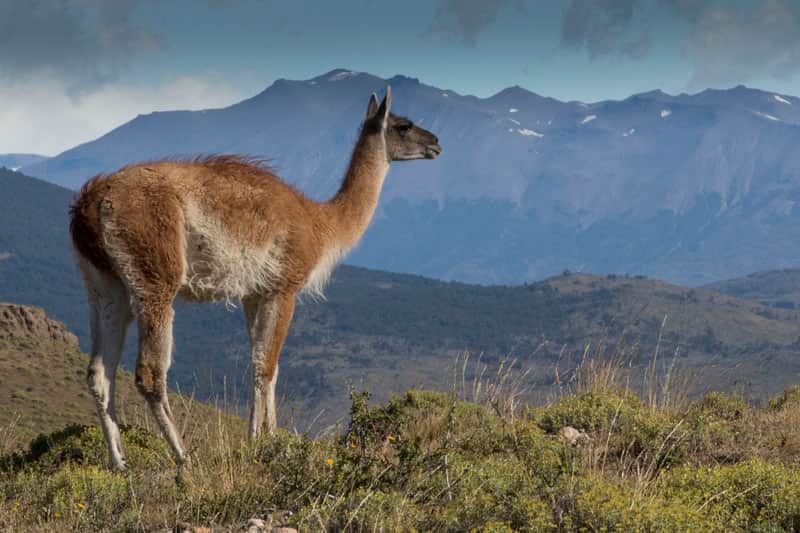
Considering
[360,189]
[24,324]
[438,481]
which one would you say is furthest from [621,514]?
[24,324]

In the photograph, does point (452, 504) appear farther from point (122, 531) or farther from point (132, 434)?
point (132, 434)

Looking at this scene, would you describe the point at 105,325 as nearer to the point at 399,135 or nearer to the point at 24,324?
the point at 399,135

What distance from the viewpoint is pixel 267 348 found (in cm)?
898

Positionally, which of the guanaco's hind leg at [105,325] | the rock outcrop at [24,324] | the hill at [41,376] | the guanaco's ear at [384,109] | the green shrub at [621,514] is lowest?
the hill at [41,376]

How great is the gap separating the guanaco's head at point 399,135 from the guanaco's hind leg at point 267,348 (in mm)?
2952

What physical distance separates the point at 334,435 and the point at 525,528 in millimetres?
3239

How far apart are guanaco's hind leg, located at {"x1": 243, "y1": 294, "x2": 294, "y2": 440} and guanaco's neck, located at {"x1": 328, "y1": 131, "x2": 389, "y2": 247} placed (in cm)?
142

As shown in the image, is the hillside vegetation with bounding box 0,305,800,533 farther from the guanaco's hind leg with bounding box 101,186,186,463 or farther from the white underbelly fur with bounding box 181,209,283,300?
the white underbelly fur with bounding box 181,209,283,300

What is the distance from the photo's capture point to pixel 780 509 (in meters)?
6.15

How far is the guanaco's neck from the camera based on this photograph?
10508 mm

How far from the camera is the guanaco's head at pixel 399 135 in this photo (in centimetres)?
1142

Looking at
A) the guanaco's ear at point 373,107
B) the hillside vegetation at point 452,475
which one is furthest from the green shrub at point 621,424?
the guanaco's ear at point 373,107

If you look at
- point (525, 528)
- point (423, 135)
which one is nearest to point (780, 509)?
point (525, 528)

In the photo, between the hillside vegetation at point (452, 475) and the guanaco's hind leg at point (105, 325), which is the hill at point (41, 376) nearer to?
the guanaco's hind leg at point (105, 325)
